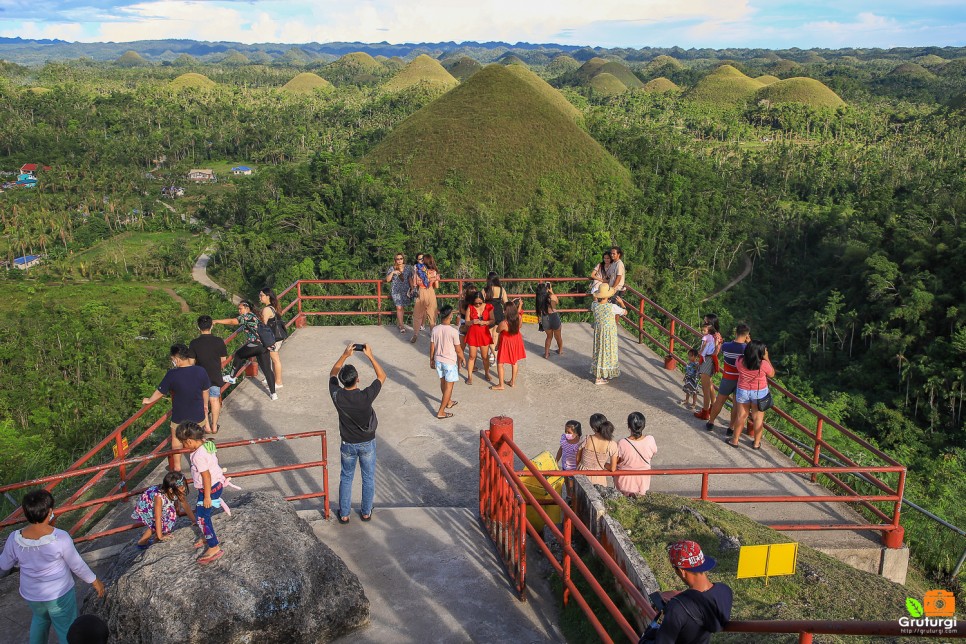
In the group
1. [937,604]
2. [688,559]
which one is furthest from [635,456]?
[937,604]

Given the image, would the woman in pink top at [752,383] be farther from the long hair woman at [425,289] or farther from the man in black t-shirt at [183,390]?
the man in black t-shirt at [183,390]

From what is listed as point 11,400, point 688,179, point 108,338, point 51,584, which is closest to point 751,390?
point 51,584

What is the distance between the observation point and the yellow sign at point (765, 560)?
14.3ft

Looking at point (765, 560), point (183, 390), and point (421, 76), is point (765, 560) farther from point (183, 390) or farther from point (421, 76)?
point (421, 76)

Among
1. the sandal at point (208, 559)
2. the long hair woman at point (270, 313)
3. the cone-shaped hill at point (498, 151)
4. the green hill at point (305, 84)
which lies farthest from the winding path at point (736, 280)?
the green hill at point (305, 84)

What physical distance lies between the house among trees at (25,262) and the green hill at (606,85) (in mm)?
104866

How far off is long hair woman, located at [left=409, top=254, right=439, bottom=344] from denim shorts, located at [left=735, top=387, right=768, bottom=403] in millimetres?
5495

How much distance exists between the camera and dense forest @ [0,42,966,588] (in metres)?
31.0

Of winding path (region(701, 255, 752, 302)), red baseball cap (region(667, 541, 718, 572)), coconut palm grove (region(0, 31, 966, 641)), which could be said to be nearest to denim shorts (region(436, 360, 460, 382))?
coconut palm grove (region(0, 31, 966, 641))

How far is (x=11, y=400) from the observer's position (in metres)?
30.2

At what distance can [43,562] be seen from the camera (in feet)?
15.8

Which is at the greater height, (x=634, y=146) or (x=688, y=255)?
(x=634, y=146)

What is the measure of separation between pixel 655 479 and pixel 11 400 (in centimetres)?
3054

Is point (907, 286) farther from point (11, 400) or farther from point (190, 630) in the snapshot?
point (11, 400)
